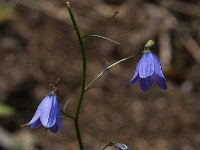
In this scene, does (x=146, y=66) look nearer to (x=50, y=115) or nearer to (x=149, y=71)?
(x=149, y=71)

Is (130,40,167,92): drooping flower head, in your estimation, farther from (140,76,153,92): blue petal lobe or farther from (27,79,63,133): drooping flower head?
(27,79,63,133): drooping flower head

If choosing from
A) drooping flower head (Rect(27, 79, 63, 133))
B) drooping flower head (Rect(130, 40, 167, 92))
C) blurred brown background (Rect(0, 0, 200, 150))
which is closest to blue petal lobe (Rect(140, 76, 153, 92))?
drooping flower head (Rect(130, 40, 167, 92))

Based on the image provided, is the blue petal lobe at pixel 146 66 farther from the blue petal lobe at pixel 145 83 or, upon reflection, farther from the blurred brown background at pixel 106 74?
the blurred brown background at pixel 106 74

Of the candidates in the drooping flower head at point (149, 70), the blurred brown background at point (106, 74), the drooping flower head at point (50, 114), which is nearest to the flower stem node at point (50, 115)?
the drooping flower head at point (50, 114)

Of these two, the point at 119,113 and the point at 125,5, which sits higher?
the point at 125,5

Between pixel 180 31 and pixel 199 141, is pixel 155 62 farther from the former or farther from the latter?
pixel 180 31

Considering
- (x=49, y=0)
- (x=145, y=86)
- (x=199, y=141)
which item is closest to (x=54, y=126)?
(x=145, y=86)

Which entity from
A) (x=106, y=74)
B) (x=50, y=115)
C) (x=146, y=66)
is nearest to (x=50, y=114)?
(x=50, y=115)

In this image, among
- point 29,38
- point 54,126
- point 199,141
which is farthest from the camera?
point 29,38
